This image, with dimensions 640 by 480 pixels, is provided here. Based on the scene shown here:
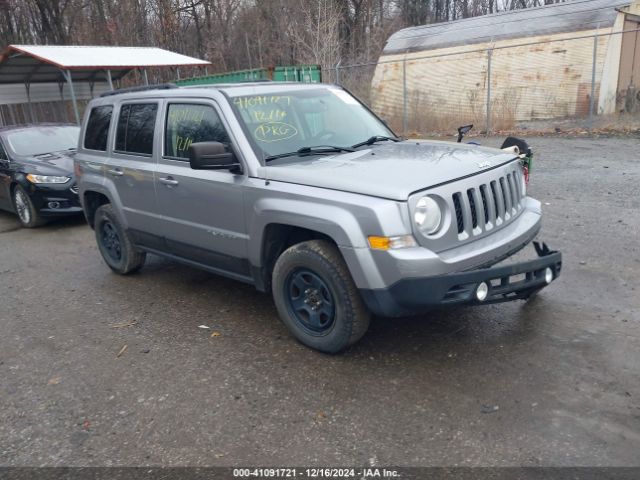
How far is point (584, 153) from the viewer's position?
11.6 metres

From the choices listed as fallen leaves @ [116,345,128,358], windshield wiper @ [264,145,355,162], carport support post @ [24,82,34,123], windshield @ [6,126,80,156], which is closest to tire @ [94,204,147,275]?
fallen leaves @ [116,345,128,358]

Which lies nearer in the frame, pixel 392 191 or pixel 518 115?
pixel 392 191

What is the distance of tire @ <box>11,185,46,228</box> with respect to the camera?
8.49m

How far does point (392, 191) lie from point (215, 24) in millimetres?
31917

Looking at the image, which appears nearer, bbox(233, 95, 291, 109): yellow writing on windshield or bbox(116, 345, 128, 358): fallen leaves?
bbox(116, 345, 128, 358): fallen leaves

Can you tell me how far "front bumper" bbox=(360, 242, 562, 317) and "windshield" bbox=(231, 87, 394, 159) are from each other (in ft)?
5.00

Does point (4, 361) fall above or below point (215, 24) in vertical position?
below

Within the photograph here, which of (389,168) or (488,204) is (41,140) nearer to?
(389,168)

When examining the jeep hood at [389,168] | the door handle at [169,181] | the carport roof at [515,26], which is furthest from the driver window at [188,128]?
the carport roof at [515,26]

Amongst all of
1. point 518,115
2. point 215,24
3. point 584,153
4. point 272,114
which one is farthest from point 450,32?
point 272,114

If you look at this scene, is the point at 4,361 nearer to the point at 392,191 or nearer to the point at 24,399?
the point at 24,399

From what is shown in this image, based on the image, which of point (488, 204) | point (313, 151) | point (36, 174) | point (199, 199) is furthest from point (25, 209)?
point (488, 204)

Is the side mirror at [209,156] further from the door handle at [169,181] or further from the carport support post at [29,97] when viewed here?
the carport support post at [29,97]

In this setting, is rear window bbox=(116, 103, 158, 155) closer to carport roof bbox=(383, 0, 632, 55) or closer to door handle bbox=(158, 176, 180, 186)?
door handle bbox=(158, 176, 180, 186)
